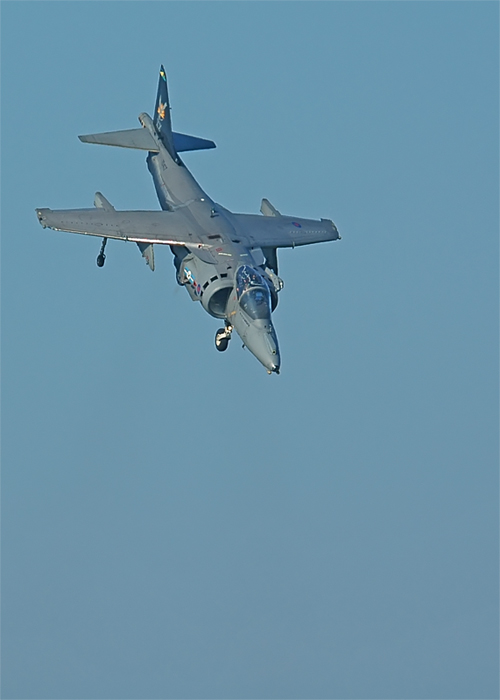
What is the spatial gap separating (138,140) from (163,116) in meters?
1.86

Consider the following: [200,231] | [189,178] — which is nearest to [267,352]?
[200,231]

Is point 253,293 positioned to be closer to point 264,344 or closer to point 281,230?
point 264,344

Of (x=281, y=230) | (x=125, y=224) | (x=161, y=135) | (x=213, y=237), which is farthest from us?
(x=161, y=135)

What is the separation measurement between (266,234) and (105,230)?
7540 mm

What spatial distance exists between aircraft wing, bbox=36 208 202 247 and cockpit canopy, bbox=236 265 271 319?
13.0ft

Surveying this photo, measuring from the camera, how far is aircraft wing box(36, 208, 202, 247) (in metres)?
84.8

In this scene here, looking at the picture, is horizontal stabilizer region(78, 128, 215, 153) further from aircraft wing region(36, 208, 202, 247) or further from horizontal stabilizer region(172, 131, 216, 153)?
aircraft wing region(36, 208, 202, 247)

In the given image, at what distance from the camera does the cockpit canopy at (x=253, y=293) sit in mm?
79750

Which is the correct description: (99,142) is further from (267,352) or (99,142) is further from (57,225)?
(267,352)

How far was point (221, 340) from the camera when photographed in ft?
271

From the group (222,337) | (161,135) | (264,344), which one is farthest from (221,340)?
(161,135)

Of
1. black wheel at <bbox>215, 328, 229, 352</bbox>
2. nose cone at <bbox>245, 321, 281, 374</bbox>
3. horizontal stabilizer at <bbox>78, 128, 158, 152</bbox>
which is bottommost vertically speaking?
nose cone at <bbox>245, 321, 281, 374</bbox>

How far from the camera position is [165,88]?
96.9m

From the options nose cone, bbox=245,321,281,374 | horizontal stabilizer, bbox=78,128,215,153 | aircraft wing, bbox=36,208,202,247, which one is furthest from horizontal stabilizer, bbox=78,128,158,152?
nose cone, bbox=245,321,281,374
